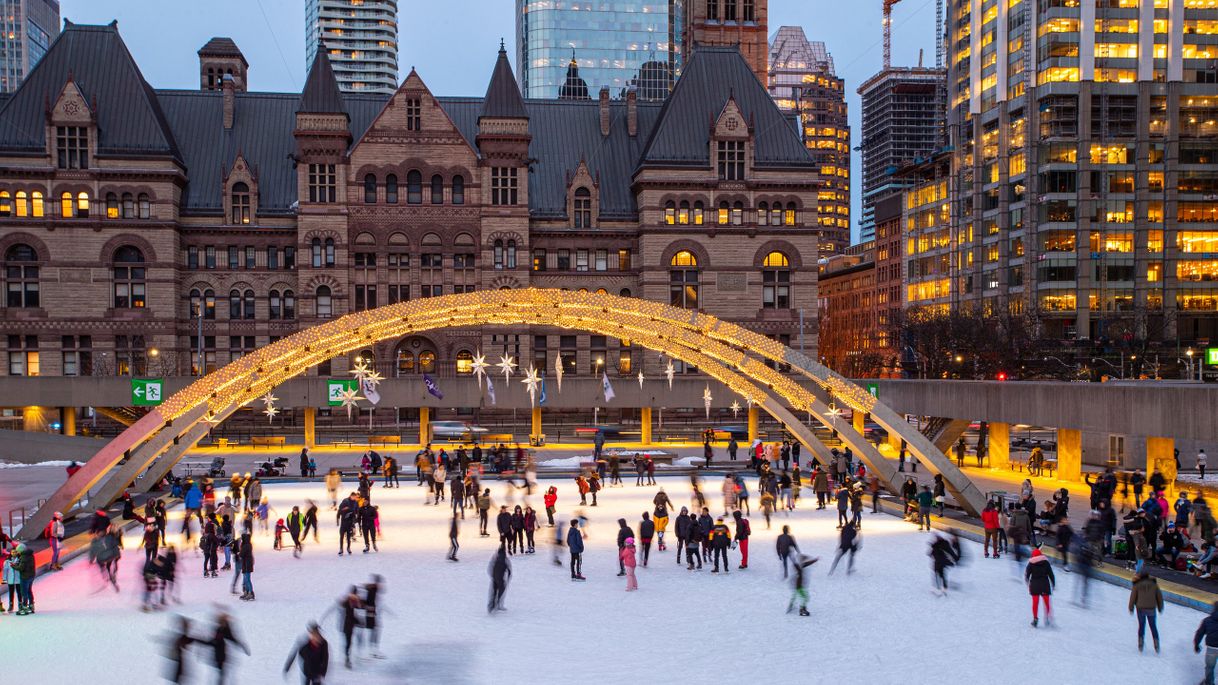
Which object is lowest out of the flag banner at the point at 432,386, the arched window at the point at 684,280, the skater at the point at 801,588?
the skater at the point at 801,588

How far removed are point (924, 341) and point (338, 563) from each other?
183 ft

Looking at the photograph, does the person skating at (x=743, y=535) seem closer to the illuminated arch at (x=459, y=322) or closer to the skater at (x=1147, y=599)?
the illuminated arch at (x=459, y=322)

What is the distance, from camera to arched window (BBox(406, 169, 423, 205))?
6308cm

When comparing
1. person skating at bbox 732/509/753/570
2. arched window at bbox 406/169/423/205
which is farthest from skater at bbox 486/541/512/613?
arched window at bbox 406/169/423/205

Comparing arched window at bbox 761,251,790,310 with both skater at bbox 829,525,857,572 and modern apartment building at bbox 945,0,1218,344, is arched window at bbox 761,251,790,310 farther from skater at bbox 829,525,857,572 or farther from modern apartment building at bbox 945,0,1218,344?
skater at bbox 829,525,857,572

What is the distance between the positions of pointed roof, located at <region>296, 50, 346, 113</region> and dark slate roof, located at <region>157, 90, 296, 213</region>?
6450 millimetres

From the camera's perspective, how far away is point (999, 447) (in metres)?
42.9

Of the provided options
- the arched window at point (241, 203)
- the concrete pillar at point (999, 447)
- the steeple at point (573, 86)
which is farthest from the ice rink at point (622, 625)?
the steeple at point (573, 86)

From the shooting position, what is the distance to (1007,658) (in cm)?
1549

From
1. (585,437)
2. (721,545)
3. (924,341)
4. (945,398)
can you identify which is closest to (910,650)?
(721,545)

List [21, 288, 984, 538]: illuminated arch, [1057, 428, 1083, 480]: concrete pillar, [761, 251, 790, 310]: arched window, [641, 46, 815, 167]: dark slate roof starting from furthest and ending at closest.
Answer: [761, 251, 790, 310]: arched window < [641, 46, 815, 167]: dark slate roof < [1057, 428, 1083, 480]: concrete pillar < [21, 288, 984, 538]: illuminated arch

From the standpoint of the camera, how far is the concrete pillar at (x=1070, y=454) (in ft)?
123

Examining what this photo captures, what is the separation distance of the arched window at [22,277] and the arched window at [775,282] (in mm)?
47463

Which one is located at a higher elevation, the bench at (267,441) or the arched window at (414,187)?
the arched window at (414,187)
